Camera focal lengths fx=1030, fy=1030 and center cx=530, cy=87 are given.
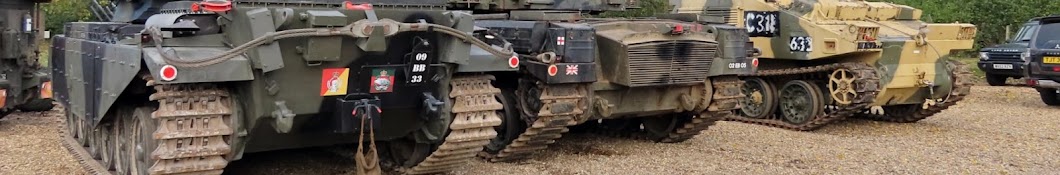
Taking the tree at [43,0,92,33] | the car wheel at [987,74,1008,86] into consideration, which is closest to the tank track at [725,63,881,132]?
the car wheel at [987,74,1008,86]

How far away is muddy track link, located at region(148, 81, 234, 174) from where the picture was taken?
18.1 ft

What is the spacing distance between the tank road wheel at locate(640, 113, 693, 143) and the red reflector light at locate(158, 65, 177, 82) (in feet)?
18.1

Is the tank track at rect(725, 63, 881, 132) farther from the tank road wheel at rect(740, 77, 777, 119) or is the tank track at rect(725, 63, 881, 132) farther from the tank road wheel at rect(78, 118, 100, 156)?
the tank road wheel at rect(78, 118, 100, 156)

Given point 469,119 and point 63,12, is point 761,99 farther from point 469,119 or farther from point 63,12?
point 63,12

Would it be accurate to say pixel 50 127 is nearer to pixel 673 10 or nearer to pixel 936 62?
pixel 673 10

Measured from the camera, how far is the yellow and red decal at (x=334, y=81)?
→ 19.1 ft

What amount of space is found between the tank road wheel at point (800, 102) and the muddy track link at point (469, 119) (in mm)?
5858

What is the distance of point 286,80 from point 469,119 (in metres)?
1.28

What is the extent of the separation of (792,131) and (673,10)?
2.61 m

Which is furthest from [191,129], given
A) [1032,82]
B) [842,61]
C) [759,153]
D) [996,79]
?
[996,79]

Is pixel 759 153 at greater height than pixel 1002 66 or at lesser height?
lesser

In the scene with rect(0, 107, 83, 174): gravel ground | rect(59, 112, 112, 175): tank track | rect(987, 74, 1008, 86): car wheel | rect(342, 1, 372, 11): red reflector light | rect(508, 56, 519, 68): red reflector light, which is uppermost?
rect(342, 1, 372, 11): red reflector light

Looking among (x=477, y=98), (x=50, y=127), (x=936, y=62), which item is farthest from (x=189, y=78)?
(x=936, y=62)

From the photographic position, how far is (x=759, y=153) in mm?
9258
